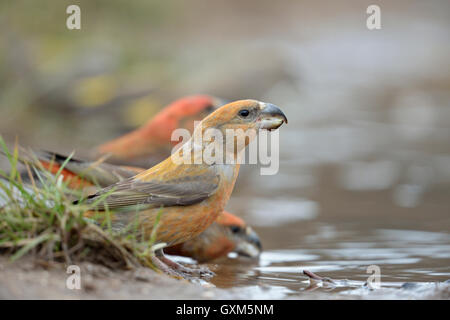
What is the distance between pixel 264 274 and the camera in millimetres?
4703

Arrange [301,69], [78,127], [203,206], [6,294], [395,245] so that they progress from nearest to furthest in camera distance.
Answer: [6,294]
[203,206]
[395,245]
[78,127]
[301,69]

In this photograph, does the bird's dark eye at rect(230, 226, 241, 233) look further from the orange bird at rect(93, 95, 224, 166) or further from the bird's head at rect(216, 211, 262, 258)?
the orange bird at rect(93, 95, 224, 166)

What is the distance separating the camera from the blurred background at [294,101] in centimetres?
591

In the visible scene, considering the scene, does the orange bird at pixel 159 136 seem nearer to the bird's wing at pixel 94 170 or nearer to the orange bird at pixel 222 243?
the bird's wing at pixel 94 170

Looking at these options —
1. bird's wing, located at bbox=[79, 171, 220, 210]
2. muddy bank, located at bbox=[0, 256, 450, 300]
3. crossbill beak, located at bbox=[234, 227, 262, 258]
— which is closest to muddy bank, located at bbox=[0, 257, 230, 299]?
muddy bank, located at bbox=[0, 256, 450, 300]

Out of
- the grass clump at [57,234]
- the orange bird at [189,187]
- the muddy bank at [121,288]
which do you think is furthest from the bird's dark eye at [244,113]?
the grass clump at [57,234]

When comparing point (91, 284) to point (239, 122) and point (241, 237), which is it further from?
point (241, 237)

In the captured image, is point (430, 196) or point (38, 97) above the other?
point (38, 97)

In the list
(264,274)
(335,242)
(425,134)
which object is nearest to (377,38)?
(425,134)

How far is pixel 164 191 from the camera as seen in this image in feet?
14.6

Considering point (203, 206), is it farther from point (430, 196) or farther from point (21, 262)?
point (430, 196)

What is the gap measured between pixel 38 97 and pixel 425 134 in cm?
595

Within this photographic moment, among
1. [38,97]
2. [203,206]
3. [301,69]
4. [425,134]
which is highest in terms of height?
[301,69]

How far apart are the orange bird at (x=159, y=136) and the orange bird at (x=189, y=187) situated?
2619 mm
